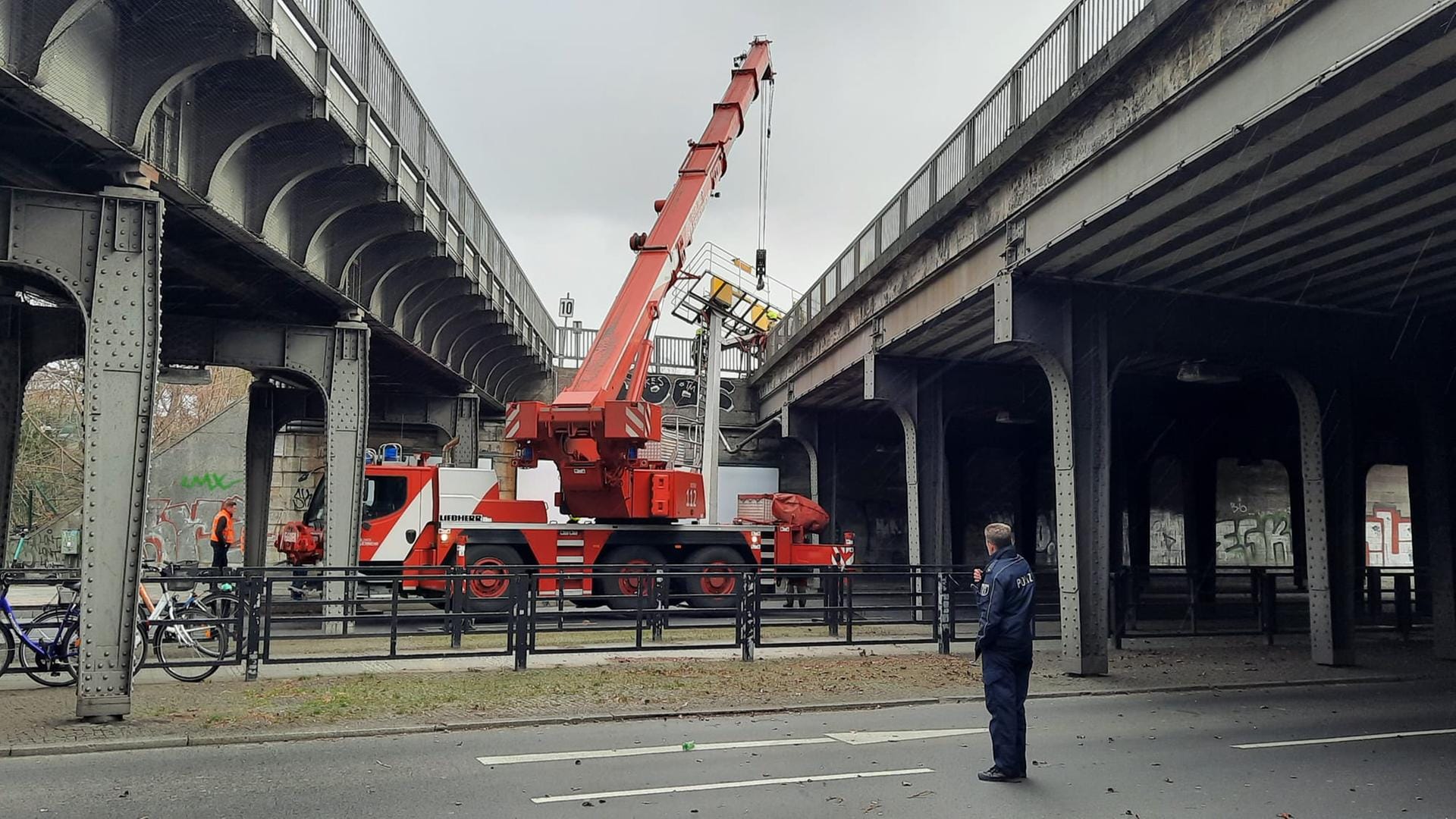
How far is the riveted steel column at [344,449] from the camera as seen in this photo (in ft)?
58.6

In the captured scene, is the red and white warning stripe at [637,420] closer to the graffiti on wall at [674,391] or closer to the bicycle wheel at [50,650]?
the bicycle wheel at [50,650]

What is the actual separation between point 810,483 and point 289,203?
71.9 ft

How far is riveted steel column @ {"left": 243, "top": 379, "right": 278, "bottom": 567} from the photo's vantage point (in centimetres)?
2362

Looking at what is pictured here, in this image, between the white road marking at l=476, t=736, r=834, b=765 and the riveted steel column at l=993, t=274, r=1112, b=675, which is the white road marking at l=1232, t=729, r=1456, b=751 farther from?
the riveted steel column at l=993, t=274, r=1112, b=675

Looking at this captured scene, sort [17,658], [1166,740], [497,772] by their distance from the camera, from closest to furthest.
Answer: [497,772] → [1166,740] → [17,658]

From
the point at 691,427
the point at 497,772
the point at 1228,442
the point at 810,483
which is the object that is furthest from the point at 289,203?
the point at 1228,442

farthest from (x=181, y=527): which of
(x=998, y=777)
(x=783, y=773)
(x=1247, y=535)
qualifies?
(x=1247, y=535)

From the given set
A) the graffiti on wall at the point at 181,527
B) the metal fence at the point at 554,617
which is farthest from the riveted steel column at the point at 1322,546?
the graffiti on wall at the point at 181,527

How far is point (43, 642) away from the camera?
1128 cm

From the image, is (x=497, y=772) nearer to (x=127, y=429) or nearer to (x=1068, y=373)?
(x=127, y=429)

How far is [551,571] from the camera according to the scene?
15492 mm

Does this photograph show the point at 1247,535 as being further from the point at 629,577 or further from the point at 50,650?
the point at 50,650

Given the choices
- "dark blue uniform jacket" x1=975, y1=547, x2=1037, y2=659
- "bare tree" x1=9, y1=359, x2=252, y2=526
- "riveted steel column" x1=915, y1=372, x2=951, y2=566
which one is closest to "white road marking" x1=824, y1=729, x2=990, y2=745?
"dark blue uniform jacket" x1=975, y1=547, x2=1037, y2=659

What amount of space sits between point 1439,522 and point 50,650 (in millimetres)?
18499
